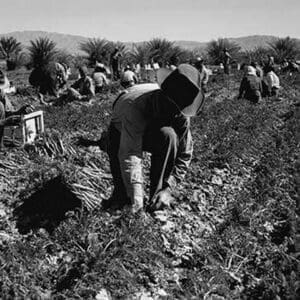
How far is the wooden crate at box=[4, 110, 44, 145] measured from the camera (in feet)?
19.5

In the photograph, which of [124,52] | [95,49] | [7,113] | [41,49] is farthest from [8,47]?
[7,113]


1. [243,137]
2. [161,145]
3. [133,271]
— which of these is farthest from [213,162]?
[133,271]

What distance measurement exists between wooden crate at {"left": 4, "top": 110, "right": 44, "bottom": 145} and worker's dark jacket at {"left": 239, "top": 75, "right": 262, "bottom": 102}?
21.9 ft

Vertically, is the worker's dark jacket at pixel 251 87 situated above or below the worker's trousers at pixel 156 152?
below

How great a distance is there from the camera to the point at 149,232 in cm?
364

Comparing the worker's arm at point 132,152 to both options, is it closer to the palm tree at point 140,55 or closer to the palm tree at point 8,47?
the palm tree at point 140,55

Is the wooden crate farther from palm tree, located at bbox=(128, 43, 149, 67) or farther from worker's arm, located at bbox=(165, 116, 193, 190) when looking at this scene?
palm tree, located at bbox=(128, 43, 149, 67)

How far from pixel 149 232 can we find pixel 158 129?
2.48ft

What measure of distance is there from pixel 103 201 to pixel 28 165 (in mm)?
1269

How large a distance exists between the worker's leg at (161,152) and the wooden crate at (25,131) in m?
2.58

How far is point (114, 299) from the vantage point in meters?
3.05

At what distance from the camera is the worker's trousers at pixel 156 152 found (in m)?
3.62

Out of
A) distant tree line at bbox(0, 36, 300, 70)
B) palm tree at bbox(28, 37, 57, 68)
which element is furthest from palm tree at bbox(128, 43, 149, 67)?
palm tree at bbox(28, 37, 57, 68)

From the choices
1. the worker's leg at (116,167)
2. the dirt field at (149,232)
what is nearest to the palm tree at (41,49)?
the dirt field at (149,232)
